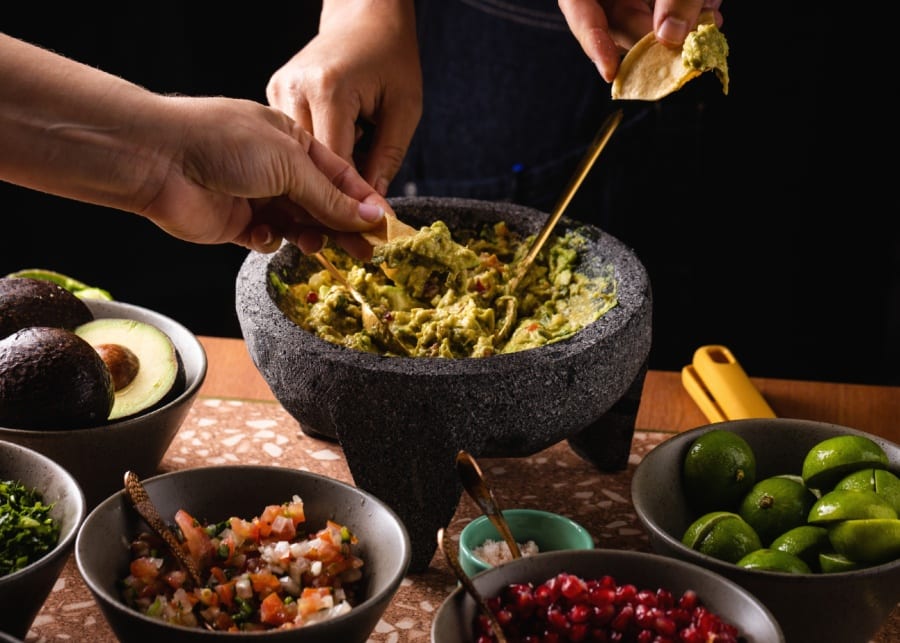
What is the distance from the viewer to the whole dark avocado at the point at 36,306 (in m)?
1.68

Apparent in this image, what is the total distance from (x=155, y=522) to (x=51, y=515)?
0.17m

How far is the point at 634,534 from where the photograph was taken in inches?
65.7

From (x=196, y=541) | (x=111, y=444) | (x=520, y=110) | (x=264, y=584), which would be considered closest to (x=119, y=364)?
(x=111, y=444)

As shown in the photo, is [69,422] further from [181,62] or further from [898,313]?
[898,313]

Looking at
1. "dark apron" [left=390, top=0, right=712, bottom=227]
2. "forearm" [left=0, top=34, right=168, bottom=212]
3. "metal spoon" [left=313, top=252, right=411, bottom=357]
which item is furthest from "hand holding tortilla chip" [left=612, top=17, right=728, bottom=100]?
"dark apron" [left=390, top=0, right=712, bottom=227]

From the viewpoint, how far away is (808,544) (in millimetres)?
1341

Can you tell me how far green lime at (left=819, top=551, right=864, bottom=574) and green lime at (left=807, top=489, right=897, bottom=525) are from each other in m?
0.04

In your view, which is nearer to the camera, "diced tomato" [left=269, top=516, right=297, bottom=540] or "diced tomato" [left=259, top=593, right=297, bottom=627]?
"diced tomato" [left=259, top=593, right=297, bottom=627]

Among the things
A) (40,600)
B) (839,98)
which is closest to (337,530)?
(40,600)

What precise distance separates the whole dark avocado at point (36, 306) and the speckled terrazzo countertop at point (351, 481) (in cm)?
28

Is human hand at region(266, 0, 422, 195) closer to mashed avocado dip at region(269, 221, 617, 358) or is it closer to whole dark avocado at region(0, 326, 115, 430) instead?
mashed avocado dip at region(269, 221, 617, 358)

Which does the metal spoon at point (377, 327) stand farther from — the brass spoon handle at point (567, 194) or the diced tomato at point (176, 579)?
the diced tomato at point (176, 579)

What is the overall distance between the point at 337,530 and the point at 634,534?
1.78 feet

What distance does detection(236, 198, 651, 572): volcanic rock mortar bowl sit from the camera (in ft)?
4.80
